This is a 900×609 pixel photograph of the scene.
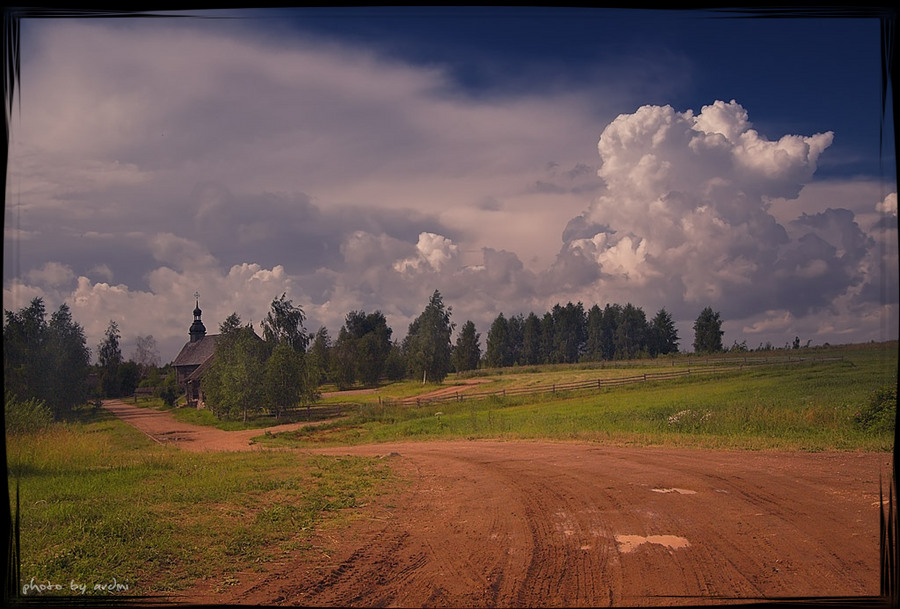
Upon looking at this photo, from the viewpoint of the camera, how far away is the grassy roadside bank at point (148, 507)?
20.6 ft

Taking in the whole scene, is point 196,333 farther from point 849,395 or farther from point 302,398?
point 849,395

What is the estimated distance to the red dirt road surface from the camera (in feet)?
20.0

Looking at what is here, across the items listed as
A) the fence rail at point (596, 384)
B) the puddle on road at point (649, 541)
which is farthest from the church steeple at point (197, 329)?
the fence rail at point (596, 384)

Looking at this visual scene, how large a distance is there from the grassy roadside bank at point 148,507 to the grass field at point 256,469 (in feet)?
0.09

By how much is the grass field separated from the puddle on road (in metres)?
2.76

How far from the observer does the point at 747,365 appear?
34438 millimetres

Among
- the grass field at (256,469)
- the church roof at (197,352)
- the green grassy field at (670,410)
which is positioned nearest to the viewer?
the grass field at (256,469)

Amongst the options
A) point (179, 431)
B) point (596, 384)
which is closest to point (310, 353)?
point (179, 431)

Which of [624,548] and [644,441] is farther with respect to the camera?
[644,441]

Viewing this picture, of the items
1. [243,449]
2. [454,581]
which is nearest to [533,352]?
[243,449]

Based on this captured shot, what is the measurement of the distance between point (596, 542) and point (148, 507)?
21.1 ft

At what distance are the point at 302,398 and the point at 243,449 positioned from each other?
169 inches

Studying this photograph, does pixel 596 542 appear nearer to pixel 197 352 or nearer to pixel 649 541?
pixel 649 541

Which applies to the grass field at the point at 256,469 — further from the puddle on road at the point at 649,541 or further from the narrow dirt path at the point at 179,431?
the puddle on road at the point at 649,541
